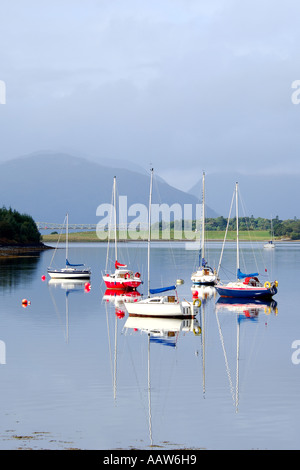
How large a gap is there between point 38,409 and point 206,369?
35.8ft

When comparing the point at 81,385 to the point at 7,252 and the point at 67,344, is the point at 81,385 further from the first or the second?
the point at 7,252

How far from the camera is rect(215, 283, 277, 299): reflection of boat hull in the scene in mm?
69750

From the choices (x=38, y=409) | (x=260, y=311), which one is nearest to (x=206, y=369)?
(x=38, y=409)

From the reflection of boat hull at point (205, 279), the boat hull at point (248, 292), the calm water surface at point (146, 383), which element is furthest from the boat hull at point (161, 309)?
the reflection of boat hull at point (205, 279)

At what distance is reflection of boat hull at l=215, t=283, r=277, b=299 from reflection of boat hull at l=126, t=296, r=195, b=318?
737 inches

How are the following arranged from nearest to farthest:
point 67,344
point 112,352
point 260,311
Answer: point 112,352, point 67,344, point 260,311

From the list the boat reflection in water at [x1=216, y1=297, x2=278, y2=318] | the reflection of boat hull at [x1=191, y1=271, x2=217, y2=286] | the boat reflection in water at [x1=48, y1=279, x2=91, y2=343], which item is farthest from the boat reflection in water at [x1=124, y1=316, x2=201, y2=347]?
the reflection of boat hull at [x1=191, y1=271, x2=217, y2=286]

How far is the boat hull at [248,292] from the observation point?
6975 cm

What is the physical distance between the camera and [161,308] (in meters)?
50.9

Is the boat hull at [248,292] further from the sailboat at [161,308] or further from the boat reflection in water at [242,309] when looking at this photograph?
the sailboat at [161,308]

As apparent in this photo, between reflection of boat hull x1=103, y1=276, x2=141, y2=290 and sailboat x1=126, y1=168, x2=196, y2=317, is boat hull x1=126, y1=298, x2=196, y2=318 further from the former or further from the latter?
reflection of boat hull x1=103, y1=276, x2=141, y2=290

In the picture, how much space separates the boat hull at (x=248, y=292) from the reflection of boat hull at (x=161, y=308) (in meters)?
18.7

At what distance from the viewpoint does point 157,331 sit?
46.6 m
